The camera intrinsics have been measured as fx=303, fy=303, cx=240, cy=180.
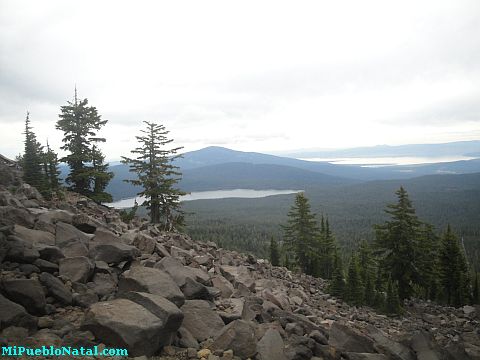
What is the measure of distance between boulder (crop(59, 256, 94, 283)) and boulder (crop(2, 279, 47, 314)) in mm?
1285

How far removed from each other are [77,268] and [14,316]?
2.25 m

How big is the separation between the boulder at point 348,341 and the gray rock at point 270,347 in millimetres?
2066

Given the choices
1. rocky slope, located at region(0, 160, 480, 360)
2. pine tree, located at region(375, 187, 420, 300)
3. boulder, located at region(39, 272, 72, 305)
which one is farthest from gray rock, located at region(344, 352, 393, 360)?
pine tree, located at region(375, 187, 420, 300)

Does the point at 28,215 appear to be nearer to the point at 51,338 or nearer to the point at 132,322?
the point at 51,338

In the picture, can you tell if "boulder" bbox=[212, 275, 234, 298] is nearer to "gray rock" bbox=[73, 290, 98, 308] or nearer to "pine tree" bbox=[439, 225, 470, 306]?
"gray rock" bbox=[73, 290, 98, 308]

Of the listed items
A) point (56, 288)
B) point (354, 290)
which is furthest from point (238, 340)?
point (354, 290)

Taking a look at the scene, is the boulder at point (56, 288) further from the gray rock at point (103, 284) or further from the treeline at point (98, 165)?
the treeline at point (98, 165)

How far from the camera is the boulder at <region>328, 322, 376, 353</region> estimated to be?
8.81m

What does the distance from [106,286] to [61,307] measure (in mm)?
1272

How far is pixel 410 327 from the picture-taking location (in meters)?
19.1

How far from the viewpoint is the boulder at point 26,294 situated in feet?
21.4

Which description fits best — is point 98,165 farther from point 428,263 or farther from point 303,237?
point 428,263

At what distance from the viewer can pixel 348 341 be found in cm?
891

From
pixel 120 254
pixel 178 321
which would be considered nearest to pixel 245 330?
pixel 178 321
